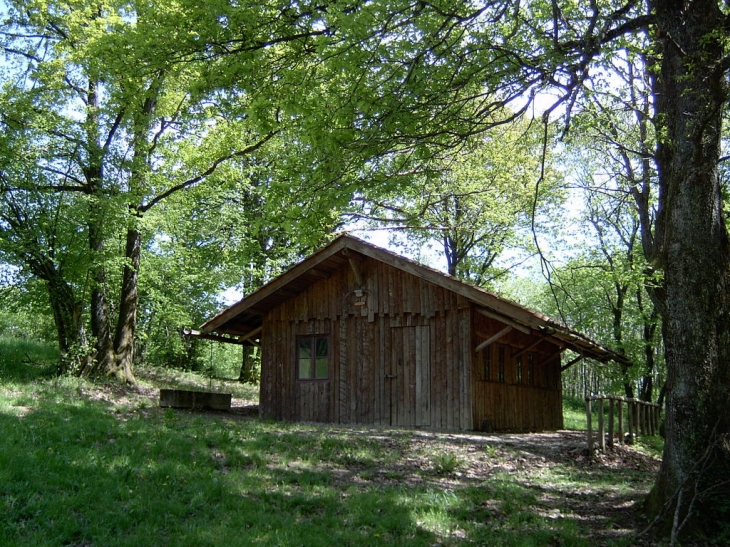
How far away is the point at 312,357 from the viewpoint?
17.7 metres

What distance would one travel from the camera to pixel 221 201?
29453 mm

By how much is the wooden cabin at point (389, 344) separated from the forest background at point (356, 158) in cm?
190

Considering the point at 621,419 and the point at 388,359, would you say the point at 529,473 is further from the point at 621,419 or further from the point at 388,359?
the point at 388,359

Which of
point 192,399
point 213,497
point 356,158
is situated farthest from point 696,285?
point 192,399

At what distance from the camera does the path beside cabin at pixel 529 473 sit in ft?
25.5

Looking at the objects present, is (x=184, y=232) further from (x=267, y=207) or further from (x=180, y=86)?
(x=267, y=207)

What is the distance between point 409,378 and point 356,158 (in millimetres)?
8960

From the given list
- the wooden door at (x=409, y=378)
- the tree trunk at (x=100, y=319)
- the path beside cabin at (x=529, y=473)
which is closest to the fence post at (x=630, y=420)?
the path beside cabin at (x=529, y=473)

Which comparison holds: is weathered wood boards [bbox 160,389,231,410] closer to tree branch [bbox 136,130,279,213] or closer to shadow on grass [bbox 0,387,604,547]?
shadow on grass [bbox 0,387,604,547]

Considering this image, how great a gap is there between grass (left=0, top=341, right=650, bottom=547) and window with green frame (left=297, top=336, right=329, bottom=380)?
5.40 metres

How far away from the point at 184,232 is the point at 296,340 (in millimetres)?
13112

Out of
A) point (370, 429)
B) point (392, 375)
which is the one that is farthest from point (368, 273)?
point (370, 429)

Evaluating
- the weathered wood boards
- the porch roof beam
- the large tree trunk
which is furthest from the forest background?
the weathered wood boards

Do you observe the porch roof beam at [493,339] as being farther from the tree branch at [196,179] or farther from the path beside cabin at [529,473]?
the tree branch at [196,179]
